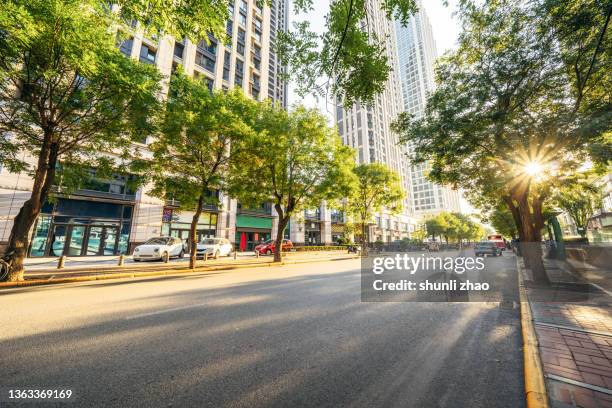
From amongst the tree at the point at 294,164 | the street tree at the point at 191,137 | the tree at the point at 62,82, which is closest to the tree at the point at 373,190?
the tree at the point at 294,164

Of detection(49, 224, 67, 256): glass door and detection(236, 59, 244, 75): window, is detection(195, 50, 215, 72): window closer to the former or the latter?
detection(236, 59, 244, 75): window

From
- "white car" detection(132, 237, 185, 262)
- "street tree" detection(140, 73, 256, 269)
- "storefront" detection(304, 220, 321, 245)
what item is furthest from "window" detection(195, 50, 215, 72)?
"storefront" detection(304, 220, 321, 245)

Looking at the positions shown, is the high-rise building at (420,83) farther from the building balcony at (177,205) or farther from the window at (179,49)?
the window at (179,49)

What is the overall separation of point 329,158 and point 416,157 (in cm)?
813

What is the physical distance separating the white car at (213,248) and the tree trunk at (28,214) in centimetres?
971

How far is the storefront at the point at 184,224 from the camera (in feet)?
77.0

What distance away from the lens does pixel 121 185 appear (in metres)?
20.5

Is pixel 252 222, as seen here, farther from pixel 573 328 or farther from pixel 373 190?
pixel 573 328

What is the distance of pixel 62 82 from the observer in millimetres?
8641

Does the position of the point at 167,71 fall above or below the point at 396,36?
below

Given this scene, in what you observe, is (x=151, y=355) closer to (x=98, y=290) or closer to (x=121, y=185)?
(x=98, y=290)

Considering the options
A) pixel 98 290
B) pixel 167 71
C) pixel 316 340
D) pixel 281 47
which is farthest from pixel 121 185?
pixel 316 340

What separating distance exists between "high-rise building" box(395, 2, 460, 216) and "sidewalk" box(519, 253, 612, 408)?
108 m

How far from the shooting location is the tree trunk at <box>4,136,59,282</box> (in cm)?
822
